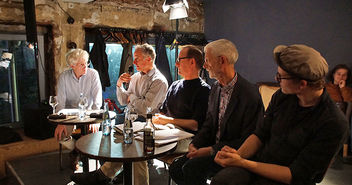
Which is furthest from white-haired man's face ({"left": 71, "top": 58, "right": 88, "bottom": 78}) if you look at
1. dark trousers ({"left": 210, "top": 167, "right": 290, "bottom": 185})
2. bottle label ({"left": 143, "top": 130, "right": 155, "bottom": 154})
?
dark trousers ({"left": 210, "top": 167, "right": 290, "bottom": 185})

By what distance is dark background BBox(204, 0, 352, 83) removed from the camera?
4172 mm

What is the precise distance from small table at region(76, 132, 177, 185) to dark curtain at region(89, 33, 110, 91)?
254cm

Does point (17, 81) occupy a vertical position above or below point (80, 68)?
below

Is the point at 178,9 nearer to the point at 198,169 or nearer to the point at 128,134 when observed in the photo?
the point at 128,134

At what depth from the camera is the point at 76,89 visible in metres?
3.29

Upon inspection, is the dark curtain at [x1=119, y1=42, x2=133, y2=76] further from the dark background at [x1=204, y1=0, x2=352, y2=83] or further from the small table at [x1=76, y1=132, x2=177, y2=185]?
the small table at [x1=76, y1=132, x2=177, y2=185]

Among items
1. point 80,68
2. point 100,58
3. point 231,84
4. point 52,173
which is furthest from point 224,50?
point 100,58

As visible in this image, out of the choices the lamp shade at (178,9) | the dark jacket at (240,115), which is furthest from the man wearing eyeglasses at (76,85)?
the dark jacket at (240,115)

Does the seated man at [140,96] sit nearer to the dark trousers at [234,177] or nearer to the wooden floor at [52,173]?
the wooden floor at [52,173]

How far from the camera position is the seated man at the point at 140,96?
2418 millimetres

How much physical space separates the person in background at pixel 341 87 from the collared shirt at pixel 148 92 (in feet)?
7.82

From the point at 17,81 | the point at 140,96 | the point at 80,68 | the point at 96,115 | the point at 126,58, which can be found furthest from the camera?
the point at 126,58

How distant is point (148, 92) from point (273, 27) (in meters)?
3.09

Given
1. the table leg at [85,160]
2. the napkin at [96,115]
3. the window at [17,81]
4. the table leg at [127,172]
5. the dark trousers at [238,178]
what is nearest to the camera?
the dark trousers at [238,178]
